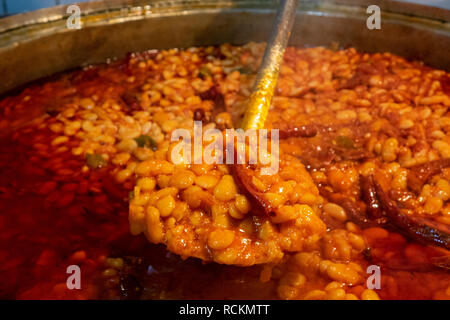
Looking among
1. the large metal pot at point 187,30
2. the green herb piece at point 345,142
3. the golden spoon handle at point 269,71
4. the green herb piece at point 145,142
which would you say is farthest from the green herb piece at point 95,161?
the green herb piece at point 345,142

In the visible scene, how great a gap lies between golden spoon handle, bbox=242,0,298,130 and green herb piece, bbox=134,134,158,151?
0.55m

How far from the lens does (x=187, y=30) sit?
3.12 m

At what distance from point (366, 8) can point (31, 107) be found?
7.99ft

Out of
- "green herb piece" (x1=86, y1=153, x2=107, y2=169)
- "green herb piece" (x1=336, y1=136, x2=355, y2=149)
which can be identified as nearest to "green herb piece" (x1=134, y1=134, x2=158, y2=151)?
"green herb piece" (x1=86, y1=153, x2=107, y2=169)

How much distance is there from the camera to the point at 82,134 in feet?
7.59

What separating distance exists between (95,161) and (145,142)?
11.2 inches

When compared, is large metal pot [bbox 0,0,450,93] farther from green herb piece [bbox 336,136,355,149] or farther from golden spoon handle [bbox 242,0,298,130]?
green herb piece [bbox 336,136,355,149]

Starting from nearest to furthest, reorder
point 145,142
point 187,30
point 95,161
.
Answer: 1. point 95,161
2. point 145,142
3. point 187,30

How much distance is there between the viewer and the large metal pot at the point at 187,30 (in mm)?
2660

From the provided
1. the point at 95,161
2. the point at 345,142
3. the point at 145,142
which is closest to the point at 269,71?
the point at 345,142

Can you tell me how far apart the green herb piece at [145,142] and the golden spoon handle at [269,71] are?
55 cm

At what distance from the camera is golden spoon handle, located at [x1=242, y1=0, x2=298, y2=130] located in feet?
6.70

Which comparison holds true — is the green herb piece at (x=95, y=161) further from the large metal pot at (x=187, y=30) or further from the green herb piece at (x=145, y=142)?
the large metal pot at (x=187, y=30)

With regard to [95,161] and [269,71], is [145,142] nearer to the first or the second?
[95,161]
